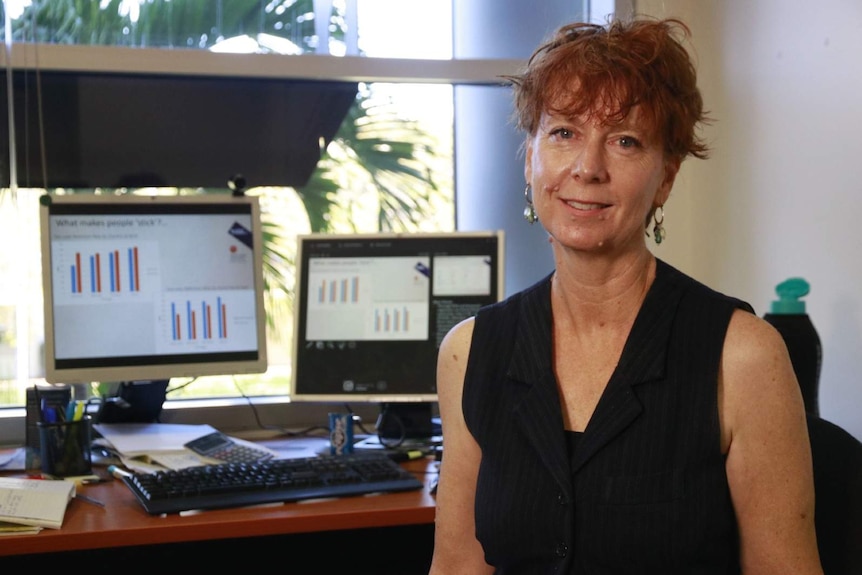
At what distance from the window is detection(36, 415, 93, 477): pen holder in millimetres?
526

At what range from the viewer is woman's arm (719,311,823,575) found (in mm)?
1319

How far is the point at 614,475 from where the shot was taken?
1.40 meters

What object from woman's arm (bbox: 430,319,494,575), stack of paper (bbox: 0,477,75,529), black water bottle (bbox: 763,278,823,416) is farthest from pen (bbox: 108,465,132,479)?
black water bottle (bbox: 763,278,823,416)

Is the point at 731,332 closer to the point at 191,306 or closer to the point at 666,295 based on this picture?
Answer: the point at 666,295

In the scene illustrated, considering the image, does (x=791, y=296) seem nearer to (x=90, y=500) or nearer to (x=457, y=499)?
(x=457, y=499)

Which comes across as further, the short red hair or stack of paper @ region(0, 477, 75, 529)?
stack of paper @ region(0, 477, 75, 529)

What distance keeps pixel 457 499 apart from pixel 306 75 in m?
1.50

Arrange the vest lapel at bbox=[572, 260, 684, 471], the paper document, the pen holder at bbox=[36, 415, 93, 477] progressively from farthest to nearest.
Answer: the paper document < the pen holder at bbox=[36, 415, 93, 477] < the vest lapel at bbox=[572, 260, 684, 471]

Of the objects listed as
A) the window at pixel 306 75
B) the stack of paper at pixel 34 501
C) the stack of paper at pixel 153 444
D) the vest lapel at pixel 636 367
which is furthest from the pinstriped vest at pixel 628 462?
the window at pixel 306 75

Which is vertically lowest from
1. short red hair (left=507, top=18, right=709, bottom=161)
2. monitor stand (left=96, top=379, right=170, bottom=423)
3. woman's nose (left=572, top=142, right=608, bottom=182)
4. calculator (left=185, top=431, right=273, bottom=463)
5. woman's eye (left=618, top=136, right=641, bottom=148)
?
calculator (left=185, top=431, right=273, bottom=463)

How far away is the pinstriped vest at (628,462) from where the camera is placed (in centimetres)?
137

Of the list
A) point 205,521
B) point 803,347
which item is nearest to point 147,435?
point 205,521

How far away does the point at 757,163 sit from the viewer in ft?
7.83

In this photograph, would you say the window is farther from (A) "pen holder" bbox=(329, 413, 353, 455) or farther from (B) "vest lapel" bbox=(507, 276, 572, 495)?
(B) "vest lapel" bbox=(507, 276, 572, 495)
